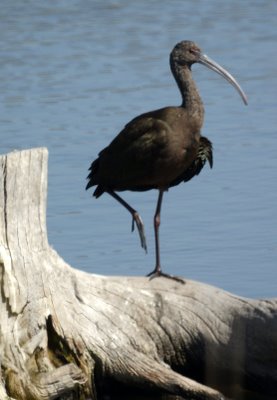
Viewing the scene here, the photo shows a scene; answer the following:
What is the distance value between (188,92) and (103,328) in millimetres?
2008

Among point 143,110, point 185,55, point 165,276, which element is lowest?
A: point 165,276

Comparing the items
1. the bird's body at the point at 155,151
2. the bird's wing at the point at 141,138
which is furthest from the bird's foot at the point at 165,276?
the bird's wing at the point at 141,138

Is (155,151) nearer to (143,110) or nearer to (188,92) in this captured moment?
(188,92)

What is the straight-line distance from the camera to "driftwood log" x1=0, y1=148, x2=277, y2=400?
707cm

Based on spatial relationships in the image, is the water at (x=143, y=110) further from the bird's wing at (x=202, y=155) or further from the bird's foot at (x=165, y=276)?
the bird's foot at (x=165, y=276)

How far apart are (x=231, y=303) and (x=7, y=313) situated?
120cm

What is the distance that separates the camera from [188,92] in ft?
29.0

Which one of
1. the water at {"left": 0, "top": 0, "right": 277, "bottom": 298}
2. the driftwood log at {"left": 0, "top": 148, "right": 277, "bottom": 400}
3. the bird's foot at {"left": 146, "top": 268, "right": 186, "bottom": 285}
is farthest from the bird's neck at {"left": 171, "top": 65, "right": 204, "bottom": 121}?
the driftwood log at {"left": 0, "top": 148, "right": 277, "bottom": 400}

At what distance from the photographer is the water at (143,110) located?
9.88 meters

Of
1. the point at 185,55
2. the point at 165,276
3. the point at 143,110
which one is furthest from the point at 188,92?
the point at 143,110

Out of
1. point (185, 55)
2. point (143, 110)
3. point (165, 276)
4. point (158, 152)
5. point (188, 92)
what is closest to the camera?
point (165, 276)

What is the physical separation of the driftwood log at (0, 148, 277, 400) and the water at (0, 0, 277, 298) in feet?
5.30

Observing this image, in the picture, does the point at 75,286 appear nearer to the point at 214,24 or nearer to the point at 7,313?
the point at 7,313

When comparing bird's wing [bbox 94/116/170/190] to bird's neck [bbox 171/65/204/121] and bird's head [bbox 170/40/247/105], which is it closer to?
bird's neck [bbox 171/65/204/121]
